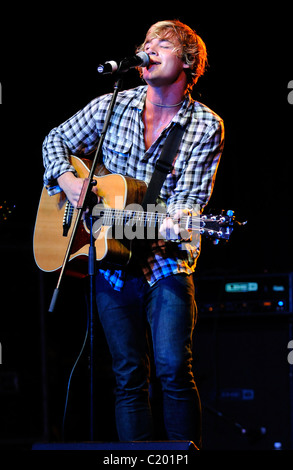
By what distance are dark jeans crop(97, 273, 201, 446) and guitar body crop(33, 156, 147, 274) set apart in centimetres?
19

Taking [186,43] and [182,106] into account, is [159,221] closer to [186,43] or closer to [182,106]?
[182,106]

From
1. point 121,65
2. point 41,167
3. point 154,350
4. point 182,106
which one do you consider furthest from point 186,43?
point 41,167

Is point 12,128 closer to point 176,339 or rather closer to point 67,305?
point 67,305

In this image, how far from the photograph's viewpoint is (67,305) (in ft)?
15.2

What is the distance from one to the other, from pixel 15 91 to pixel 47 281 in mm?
1628

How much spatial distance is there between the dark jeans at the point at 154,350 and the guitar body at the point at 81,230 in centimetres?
19

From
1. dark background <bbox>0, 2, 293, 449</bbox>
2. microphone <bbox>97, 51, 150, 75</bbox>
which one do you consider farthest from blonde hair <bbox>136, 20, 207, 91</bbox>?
dark background <bbox>0, 2, 293, 449</bbox>

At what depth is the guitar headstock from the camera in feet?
9.17


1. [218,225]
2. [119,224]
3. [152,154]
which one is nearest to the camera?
[218,225]

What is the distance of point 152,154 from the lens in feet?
10.2

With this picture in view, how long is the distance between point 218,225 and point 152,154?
1.84 feet

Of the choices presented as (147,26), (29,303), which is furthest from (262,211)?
(29,303)

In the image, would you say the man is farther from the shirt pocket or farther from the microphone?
the microphone

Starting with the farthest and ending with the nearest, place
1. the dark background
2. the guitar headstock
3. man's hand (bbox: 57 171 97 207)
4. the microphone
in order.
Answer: the dark background
man's hand (bbox: 57 171 97 207)
the guitar headstock
the microphone
